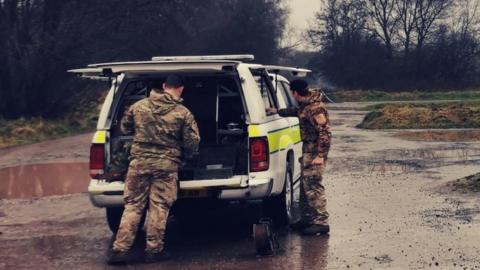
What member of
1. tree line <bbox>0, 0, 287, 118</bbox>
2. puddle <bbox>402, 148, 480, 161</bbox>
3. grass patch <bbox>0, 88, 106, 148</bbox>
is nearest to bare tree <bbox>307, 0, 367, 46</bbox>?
tree line <bbox>0, 0, 287, 118</bbox>

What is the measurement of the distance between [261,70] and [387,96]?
4837 cm

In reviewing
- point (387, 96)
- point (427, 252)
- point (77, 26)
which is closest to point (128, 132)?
point (427, 252)

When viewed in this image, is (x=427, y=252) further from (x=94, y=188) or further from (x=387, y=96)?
(x=387, y=96)

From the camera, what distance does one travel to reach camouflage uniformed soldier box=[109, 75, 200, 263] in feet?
22.6

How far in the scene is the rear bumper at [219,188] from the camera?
7180 mm

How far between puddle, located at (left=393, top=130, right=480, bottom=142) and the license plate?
13.3 meters

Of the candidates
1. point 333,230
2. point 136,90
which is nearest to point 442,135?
point 333,230

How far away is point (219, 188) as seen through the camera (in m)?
7.17

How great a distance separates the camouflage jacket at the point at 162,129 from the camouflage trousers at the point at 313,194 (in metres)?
1.62

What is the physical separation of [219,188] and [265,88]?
1848 mm

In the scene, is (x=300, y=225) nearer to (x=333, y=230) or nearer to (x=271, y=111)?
(x=333, y=230)

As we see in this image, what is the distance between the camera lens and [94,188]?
730cm

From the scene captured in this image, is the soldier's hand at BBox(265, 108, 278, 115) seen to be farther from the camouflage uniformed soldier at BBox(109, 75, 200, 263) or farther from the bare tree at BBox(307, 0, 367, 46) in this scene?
the bare tree at BBox(307, 0, 367, 46)

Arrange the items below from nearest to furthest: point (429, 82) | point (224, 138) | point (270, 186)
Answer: point (270, 186) < point (224, 138) < point (429, 82)
